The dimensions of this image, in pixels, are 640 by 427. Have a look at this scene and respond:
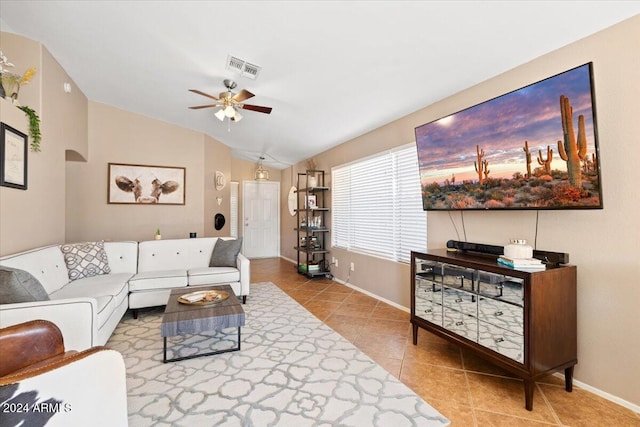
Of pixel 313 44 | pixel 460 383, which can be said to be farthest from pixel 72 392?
pixel 313 44

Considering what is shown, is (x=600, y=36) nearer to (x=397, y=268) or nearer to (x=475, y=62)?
(x=475, y=62)

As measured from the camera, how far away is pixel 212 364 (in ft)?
7.88

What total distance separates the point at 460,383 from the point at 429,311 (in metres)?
0.61

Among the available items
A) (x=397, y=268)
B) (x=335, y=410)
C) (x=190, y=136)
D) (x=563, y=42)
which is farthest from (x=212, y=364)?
(x=190, y=136)

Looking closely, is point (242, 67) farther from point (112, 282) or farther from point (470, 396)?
point (470, 396)

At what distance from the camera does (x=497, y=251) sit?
2.38 metres

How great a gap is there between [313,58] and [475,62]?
1379 mm

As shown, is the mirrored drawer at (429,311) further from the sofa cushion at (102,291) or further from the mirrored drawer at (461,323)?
the sofa cushion at (102,291)

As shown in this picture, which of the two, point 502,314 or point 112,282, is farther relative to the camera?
point 112,282

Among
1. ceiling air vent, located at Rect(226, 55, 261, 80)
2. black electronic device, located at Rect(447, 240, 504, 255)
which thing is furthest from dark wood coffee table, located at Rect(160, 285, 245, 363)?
ceiling air vent, located at Rect(226, 55, 261, 80)

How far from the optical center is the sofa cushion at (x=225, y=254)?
4.09m

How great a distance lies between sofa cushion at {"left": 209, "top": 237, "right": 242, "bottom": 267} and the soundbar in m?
2.76

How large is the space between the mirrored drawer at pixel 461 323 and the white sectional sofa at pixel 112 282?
2524 millimetres

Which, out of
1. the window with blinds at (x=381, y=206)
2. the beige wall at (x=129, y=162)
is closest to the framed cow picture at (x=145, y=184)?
the beige wall at (x=129, y=162)
